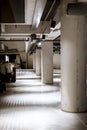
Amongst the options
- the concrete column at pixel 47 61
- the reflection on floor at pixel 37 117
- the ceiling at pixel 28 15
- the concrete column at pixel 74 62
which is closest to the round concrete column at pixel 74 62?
the concrete column at pixel 74 62

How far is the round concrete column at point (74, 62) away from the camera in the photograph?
6.64 metres

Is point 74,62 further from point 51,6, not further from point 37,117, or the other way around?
point 37,117

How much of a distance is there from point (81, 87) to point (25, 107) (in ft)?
5.85

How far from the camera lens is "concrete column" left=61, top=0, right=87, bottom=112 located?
6645 mm

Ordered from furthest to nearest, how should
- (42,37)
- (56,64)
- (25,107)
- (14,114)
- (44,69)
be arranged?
(56,64), (44,69), (42,37), (25,107), (14,114)

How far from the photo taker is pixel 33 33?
11242 mm

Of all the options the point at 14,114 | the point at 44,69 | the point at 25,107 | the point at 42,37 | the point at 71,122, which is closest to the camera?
the point at 71,122

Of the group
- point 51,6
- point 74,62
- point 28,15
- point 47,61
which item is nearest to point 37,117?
point 74,62

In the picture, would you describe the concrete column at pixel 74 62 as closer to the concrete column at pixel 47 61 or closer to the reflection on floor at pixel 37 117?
the reflection on floor at pixel 37 117

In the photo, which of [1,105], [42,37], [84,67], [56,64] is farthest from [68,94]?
[56,64]

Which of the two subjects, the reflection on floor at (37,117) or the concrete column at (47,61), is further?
the concrete column at (47,61)

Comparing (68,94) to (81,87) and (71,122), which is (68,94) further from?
(71,122)

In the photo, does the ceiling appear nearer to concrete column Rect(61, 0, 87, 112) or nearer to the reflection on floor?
concrete column Rect(61, 0, 87, 112)

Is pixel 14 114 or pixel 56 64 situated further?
pixel 56 64
